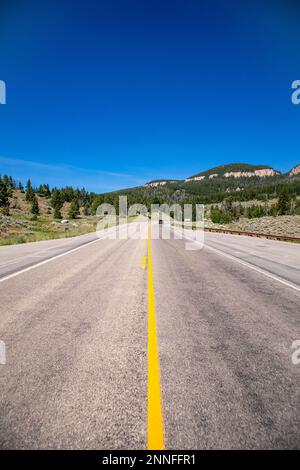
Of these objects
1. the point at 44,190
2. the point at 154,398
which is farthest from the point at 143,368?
the point at 44,190

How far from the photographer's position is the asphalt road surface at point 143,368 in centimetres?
207

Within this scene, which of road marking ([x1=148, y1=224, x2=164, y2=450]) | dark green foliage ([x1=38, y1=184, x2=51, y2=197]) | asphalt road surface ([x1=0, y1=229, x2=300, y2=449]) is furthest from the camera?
A: dark green foliage ([x1=38, y1=184, x2=51, y2=197])

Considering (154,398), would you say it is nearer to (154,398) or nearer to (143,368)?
(154,398)

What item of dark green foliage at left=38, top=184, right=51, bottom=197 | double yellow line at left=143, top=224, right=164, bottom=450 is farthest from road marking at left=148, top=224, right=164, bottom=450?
dark green foliage at left=38, top=184, right=51, bottom=197

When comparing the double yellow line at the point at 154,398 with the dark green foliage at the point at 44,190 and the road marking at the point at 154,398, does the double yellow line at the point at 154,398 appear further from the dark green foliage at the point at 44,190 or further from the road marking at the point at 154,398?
the dark green foliage at the point at 44,190

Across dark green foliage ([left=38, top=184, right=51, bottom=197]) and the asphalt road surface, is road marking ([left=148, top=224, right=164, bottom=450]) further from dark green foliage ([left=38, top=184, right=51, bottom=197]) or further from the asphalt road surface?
dark green foliage ([left=38, top=184, right=51, bottom=197])

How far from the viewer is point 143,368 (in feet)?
9.57

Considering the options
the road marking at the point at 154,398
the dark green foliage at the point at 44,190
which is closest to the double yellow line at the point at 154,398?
the road marking at the point at 154,398

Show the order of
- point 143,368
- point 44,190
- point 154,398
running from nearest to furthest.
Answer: point 154,398, point 143,368, point 44,190

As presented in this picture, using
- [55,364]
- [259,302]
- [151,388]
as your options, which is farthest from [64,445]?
[259,302]

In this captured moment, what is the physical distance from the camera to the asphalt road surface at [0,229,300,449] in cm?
207
